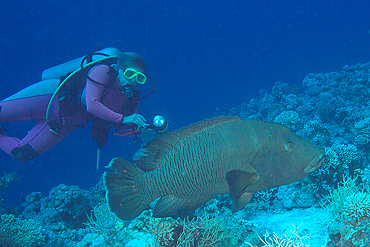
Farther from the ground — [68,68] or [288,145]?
[68,68]

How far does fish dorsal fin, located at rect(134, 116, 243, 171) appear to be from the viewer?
2.62 meters

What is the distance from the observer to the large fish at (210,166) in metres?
2.34

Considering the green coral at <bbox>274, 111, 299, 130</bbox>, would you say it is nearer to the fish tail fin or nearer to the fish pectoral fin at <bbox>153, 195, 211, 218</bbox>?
the fish pectoral fin at <bbox>153, 195, 211, 218</bbox>

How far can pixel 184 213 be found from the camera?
373cm

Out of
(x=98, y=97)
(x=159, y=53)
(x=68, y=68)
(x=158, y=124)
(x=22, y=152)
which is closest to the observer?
(x=158, y=124)

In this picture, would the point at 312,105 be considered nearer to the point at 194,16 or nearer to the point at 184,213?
the point at 184,213

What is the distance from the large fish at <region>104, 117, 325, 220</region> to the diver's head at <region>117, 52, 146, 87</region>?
84.5 inches

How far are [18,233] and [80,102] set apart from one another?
2.90 meters

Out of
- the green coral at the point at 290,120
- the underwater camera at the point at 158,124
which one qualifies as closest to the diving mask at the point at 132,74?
the underwater camera at the point at 158,124

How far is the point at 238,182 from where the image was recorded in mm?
2309

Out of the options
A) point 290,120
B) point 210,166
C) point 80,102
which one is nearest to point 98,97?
point 80,102

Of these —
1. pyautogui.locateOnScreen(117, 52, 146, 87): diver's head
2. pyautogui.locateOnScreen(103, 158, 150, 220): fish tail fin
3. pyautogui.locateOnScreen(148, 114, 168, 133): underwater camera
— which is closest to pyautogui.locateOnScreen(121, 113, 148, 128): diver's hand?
pyautogui.locateOnScreen(148, 114, 168, 133): underwater camera

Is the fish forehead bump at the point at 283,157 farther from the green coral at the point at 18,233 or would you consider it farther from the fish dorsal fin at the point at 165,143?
the green coral at the point at 18,233

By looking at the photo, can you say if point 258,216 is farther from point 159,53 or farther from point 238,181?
point 159,53
